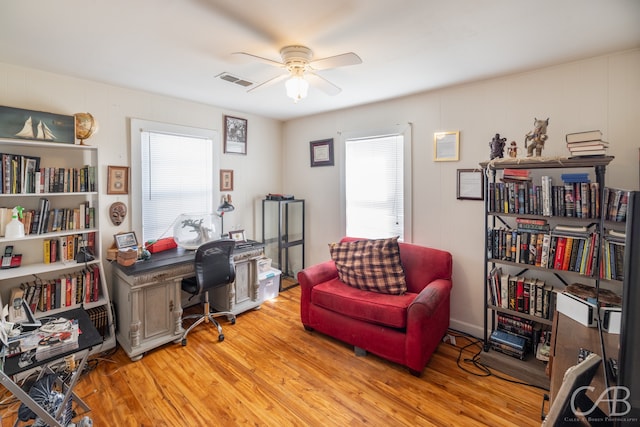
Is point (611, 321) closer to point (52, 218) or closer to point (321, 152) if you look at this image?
point (321, 152)

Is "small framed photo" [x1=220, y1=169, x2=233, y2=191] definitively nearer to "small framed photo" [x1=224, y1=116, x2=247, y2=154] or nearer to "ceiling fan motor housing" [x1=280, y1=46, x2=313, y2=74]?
"small framed photo" [x1=224, y1=116, x2=247, y2=154]

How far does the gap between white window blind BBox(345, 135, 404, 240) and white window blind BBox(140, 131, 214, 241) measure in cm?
170

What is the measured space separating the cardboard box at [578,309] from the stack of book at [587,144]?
2.98 ft

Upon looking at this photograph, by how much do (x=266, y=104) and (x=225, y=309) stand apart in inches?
93.0

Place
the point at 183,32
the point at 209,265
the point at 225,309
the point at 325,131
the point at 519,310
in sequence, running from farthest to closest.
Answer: the point at 325,131 < the point at 225,309 < the point at 209,265 < the point at 519,310 < the point at 183,32

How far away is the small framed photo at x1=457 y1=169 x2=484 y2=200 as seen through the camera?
2684mm

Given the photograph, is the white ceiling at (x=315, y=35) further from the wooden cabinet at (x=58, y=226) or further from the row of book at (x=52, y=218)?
the row of book at (x=52, y=218)

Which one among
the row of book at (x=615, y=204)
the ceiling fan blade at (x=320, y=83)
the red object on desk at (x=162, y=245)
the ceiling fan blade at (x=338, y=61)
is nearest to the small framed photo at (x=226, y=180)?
the red object on desk at (x=162, y=245)

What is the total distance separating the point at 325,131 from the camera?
385cm

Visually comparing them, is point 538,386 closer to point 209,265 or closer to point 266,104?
point 209,265

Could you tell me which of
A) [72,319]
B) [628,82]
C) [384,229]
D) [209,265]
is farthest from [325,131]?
[72,319]

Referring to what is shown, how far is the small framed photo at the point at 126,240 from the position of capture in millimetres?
2766

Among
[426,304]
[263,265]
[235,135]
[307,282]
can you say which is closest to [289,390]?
[307,282]

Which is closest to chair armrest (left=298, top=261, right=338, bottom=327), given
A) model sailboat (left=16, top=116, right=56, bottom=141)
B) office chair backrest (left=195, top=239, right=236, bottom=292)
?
office chair backrest (left=195, top=239, right=236, bottom=292)
